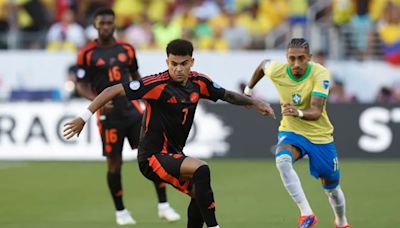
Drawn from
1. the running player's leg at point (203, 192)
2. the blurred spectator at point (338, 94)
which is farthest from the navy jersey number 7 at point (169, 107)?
the blurred spectator at point (338, 94)

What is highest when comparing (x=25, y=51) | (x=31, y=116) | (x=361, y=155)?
(x=25, y=51)

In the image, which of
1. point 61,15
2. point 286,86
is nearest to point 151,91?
point 286,86

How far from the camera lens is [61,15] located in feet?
83.5

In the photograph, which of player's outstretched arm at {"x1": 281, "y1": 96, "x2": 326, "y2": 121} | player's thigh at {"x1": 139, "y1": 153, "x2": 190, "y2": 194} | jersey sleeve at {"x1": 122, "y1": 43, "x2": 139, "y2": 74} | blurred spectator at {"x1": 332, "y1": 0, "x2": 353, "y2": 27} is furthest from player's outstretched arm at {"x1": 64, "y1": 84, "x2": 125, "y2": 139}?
blurred spectator at {"x1": 332, "y1": 0, "x2": 353, "y2": 27}

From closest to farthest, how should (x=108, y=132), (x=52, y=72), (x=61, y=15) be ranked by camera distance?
1. (x=108, y=132)
2. (x=52, y=72)
3. (x=61, y=15)

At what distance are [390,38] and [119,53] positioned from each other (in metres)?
13.1

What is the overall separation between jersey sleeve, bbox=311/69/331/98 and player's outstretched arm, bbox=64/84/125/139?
2564 mm

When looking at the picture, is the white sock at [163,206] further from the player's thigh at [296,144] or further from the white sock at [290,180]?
the white sock at [290,180]

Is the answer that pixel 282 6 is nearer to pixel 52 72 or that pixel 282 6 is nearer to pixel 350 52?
pixel 350 52

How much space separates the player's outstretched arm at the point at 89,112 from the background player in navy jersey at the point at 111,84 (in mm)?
3355

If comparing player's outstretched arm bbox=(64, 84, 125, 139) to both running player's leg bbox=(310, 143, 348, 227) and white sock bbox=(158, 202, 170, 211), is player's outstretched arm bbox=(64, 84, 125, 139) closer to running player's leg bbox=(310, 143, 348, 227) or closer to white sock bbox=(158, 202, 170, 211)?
running player's leg bbox=(310, 143, 348, 227)

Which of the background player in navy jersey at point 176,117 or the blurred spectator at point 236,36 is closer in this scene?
the background player in navy jersey at point 176,117

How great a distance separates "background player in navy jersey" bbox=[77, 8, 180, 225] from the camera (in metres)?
12.4

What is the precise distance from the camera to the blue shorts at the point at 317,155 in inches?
425
